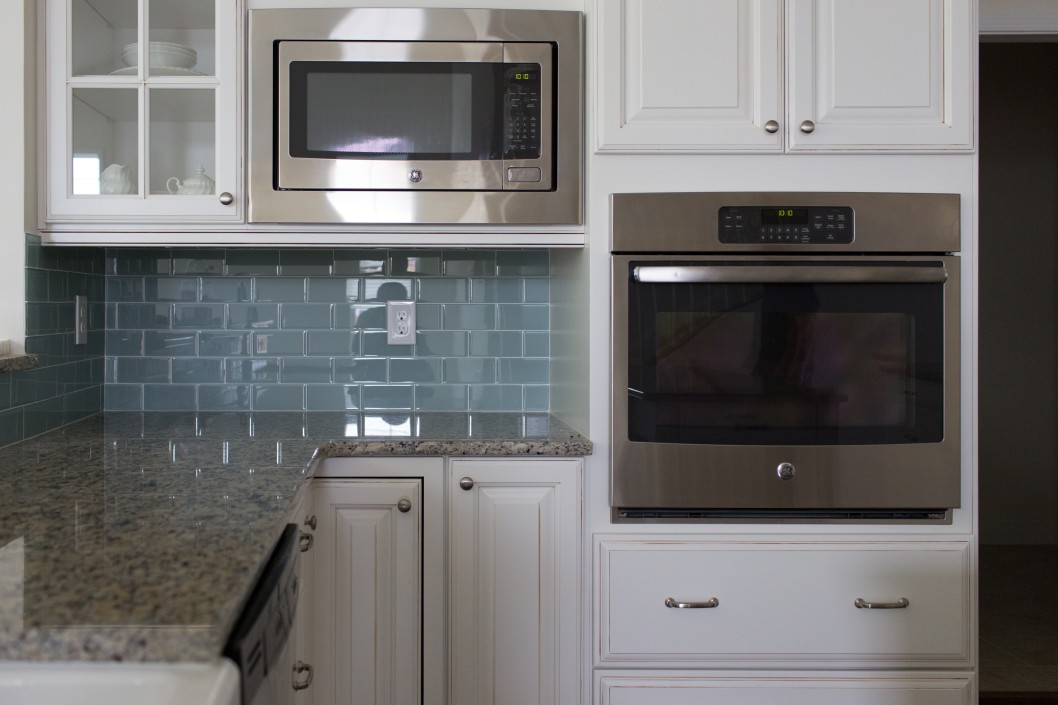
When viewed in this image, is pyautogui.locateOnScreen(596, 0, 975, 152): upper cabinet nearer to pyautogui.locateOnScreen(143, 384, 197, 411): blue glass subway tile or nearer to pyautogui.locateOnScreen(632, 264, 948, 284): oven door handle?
pyautogui.locateOnScreen(632, 264, 948, 284): oven door handle

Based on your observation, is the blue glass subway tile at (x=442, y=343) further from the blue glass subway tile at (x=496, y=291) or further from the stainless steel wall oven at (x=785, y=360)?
the stainless steel wall oven at (x=785, y=360)

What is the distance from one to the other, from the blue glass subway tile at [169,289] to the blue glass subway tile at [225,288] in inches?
0.9

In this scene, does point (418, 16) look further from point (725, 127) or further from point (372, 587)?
point (372, 587)

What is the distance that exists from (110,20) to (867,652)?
203 centimetres

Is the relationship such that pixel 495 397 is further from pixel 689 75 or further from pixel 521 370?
pixel 689 75

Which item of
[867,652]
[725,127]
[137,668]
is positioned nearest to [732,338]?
[725,127]

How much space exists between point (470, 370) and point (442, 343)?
10 centimetres

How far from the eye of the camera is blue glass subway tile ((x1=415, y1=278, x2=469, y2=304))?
2.16 metres

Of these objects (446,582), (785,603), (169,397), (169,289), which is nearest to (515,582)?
(446,582)

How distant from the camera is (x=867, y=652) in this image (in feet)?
5.34

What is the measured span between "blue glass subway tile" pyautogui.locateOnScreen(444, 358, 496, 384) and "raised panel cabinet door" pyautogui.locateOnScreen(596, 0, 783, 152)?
0.74 metres

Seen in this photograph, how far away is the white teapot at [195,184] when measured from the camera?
1745 mm

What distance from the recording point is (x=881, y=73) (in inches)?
64.7

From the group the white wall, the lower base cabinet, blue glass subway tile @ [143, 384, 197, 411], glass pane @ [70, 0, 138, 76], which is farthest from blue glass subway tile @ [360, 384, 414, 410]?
glass pane @ [70, 0, 138, 76]
